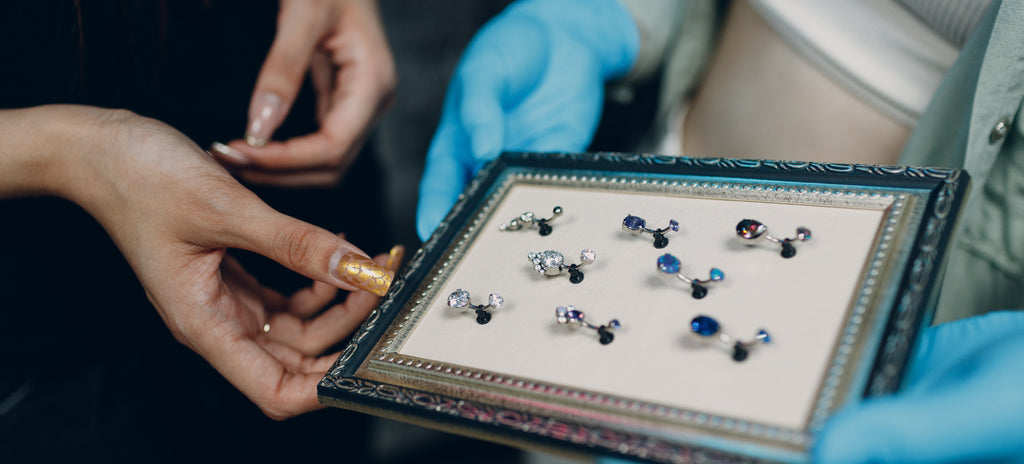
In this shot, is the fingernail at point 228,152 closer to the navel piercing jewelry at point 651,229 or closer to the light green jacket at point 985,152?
the navel piercing jewelry at point 651,229

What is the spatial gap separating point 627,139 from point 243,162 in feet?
2.56

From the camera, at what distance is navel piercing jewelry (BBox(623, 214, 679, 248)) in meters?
0.59

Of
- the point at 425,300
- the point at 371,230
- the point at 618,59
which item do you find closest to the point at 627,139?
the point at 618,59

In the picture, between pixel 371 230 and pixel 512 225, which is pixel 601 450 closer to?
pixel 512 225

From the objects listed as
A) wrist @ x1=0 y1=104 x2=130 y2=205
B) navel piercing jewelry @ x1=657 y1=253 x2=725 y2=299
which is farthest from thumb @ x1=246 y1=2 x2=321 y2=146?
navel piercing jewelry @ x1=657 y1=253 x2=725 y2=299

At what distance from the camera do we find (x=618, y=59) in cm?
107

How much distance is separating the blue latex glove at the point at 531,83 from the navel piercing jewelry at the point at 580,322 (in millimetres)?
337

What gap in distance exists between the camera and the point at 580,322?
0.53 meters

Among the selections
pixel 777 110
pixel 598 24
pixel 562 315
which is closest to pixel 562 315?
pixel 562 315

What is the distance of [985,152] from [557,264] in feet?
1.44

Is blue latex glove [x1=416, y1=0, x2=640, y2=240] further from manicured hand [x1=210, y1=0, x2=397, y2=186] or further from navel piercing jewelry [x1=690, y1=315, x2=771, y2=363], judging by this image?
navel piercing jewelry [x1=690, y1=315, x2=771, y2=363]

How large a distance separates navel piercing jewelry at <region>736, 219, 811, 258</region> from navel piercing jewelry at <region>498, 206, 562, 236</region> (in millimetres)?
193

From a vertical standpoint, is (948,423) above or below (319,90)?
below

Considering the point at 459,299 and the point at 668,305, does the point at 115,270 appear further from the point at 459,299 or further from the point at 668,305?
the point at 668,305
